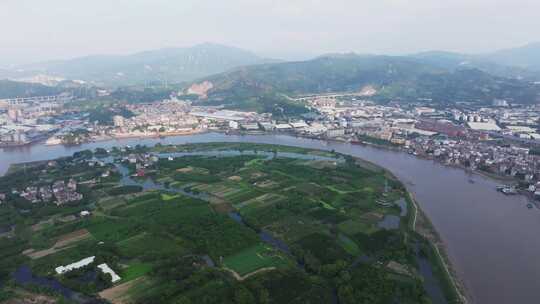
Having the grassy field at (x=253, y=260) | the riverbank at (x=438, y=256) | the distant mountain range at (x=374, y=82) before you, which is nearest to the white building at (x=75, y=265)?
the grassy field at (x=253, y=260)

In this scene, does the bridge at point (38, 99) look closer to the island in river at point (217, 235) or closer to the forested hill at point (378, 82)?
the forested hill at point (378, 82)

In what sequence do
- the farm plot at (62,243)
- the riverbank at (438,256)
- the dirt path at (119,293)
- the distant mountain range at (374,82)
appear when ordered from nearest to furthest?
the dirt path at (119,293) → the riverbank at (438,256) → the farm plot at (62,243) → the distant mountain range at (374,82)

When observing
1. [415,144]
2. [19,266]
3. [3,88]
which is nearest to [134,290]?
[19,266]

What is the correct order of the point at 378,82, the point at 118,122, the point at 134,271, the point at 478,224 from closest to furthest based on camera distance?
the point at 134,271 → the point at 478,224 → the point at 118,122 → the point at 378,82

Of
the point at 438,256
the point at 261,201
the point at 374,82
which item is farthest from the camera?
the point at 374,82

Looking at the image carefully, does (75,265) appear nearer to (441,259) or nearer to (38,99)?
(441,259)

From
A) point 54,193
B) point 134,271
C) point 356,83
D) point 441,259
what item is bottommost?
point 134,271

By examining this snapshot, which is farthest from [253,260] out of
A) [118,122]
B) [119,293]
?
[118,122]

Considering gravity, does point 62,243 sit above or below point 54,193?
below
